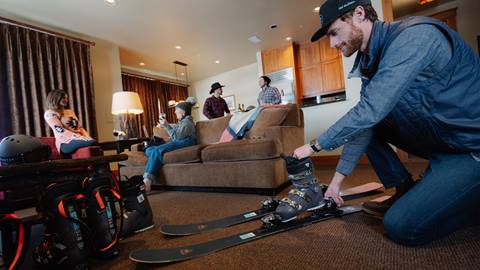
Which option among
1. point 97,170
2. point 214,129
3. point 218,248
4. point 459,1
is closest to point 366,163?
point 214,129

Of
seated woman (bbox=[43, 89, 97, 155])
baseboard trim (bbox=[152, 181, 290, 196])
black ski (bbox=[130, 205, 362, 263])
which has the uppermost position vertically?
seated woman (bbox=[43, 89, 97, 155])

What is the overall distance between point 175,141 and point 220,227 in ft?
5.34

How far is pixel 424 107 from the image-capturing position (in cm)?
77

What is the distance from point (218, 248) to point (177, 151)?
5.12 ft

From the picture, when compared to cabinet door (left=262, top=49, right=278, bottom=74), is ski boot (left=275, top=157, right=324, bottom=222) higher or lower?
lower

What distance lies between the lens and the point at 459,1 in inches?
156

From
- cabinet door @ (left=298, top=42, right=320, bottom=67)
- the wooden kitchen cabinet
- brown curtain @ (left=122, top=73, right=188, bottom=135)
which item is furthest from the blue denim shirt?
brown curtain @ (left=122, top=73, right=188, bottom=135)

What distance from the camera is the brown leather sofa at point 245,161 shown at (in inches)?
72.4

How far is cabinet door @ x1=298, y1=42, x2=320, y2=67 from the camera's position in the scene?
5035 millimetres

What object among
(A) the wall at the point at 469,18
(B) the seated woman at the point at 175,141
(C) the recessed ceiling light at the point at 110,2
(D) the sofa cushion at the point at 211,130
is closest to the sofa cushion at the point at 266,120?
(D) the sofa cushion at the point at 211,130

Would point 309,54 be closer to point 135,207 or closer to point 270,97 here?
point 270,97

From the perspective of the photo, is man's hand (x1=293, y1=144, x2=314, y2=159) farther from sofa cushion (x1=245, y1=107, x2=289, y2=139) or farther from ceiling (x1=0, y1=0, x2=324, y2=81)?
ceiling (x1=0, y1=0, x2=324, y2=81)

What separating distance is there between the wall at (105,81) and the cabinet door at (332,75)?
407cm

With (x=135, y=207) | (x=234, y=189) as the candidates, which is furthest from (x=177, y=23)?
(x=135, y=207)
